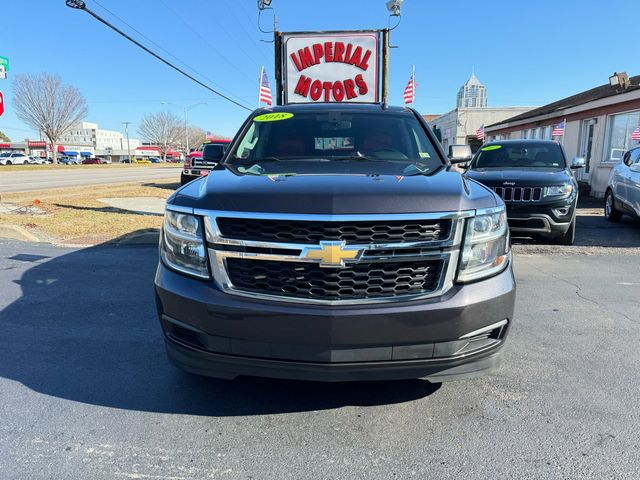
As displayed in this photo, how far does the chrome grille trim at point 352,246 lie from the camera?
2260 mm

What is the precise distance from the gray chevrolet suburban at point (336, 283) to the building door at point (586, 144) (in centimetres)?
1654

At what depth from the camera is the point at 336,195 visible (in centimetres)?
230

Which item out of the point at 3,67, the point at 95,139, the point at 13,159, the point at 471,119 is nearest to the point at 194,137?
the point at 95,139

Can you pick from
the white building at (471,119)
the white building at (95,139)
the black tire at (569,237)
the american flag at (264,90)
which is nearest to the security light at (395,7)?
the american flag at (264,90)

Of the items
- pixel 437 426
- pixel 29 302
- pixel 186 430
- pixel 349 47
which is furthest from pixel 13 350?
pixel 349 47

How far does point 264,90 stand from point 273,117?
28.0 ft

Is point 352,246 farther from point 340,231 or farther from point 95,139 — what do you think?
point 95,139

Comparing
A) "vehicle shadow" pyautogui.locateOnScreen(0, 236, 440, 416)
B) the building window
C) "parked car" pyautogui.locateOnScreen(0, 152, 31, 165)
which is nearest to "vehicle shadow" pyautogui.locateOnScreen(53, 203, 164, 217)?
"vehicle shadow" pyautogui.locateOnScreen(0, 236, 440, 416)

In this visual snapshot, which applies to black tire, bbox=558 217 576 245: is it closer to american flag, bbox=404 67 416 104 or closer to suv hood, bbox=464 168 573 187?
suv hood, bbox=464 168 573 187

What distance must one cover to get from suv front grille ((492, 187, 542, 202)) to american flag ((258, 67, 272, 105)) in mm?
6982

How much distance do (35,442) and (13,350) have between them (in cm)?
136

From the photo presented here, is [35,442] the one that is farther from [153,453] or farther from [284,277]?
[284,277]

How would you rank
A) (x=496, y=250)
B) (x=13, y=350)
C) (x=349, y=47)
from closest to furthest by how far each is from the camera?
(x=496, y=250) → (x=13, y=350) → (x=349, y=47)

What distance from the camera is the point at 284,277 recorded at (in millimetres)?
2316
